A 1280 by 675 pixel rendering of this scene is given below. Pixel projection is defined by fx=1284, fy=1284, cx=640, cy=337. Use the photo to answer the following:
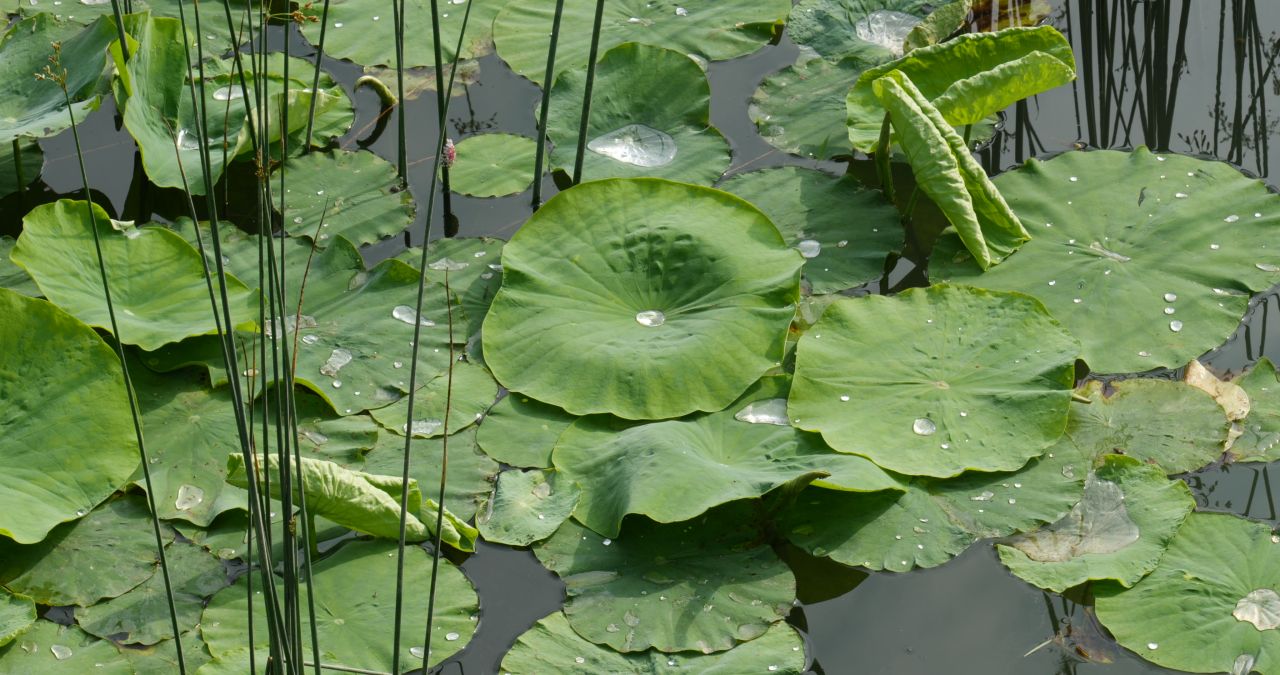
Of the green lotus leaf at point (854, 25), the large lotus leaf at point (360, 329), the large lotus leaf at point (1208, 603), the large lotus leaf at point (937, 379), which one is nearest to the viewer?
the large lotus leaf at point (1208, 603)

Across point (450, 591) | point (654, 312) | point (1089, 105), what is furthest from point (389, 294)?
point (1089, 105)

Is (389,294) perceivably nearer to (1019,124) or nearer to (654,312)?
(654,312)

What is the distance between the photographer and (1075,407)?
2.82 m

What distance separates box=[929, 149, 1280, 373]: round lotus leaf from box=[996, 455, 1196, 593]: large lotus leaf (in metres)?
0.34

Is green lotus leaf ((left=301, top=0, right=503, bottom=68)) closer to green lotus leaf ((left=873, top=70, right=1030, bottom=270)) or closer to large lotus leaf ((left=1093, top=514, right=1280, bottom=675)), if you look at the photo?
green lotus leaf ((left=873, top=70, right=1030, bottom=270))

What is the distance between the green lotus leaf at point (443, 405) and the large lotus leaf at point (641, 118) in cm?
79

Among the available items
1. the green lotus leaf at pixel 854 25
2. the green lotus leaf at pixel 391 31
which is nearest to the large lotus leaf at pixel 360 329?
the green lotus leaf at pixel 391 31

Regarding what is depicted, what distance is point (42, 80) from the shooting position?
11.4ft

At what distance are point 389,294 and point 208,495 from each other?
69 cm

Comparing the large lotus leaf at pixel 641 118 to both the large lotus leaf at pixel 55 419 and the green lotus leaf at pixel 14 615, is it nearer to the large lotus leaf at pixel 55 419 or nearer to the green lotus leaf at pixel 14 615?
the large lotus leaf at pixel 55 419

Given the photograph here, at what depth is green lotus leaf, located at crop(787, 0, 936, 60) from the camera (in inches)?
155

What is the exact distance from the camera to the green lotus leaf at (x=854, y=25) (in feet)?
13.0

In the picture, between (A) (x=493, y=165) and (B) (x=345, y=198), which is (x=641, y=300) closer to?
(A) (x=493, y=165)

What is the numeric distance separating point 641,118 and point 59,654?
2074 mm
